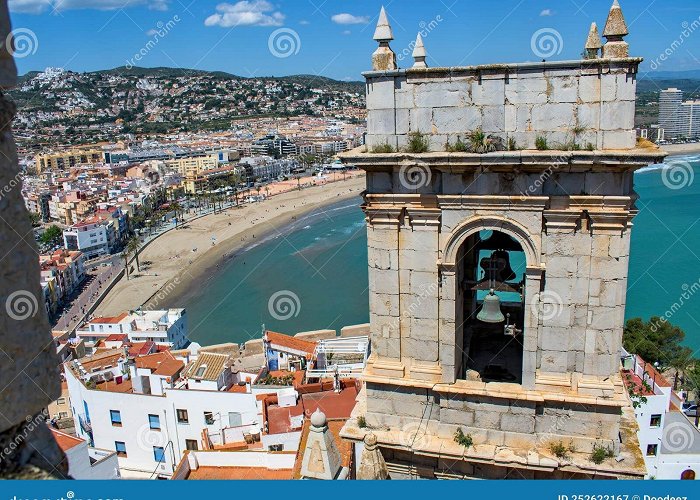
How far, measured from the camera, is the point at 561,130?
21.5 ft

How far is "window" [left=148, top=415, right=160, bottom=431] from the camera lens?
75.0ft

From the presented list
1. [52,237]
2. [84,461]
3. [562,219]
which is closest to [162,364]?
[84,461]

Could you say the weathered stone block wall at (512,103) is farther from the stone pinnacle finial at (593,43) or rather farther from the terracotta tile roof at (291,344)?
the terracotta tile roof at (291,344)

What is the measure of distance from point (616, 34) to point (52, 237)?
81.1 metres

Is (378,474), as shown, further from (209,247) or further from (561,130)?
(209,247)

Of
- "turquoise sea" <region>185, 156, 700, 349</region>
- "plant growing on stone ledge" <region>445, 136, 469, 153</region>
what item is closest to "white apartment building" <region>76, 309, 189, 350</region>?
"turquoise sea" <region>185, 156, 700, 349</region>

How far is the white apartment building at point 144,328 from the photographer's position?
127ft

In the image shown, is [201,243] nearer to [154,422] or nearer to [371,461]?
[154,422]

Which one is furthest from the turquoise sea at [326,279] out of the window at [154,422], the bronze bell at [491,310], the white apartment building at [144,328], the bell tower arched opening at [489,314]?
the bronze bell at [491,310]

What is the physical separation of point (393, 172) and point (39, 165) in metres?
135

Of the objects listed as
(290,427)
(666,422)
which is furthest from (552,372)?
(666,422)

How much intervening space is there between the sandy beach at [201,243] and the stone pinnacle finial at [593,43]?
52589 millimetres

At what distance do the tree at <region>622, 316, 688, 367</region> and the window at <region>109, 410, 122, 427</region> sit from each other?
83.8ft

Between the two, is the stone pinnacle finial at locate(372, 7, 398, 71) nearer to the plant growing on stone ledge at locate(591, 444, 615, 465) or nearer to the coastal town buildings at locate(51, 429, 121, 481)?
the plant growing on stone ledge at locate(591, 444, 615, 465)
